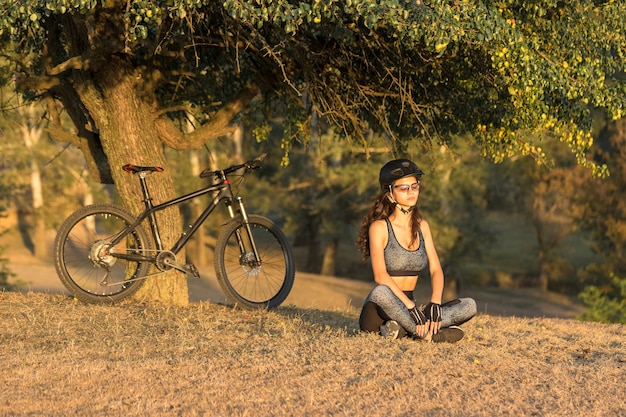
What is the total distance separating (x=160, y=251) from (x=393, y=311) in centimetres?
284

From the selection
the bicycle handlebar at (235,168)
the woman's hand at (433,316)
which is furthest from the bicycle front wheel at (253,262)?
the woman's hand at (433,316)

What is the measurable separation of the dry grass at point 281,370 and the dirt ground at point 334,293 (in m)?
15.8

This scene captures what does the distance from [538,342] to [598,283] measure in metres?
30.4

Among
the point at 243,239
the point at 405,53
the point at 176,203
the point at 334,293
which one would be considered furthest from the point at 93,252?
the point at 334,293

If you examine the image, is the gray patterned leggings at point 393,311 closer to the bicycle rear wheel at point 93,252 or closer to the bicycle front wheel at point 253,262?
the bicycle front wheel at point 253,262

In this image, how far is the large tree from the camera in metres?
6.93

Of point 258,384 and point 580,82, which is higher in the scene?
point 580,82

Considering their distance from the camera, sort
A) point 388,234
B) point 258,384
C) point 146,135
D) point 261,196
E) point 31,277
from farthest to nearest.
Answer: point 261,196 < point 31,277 < point 146,135 < point 388,234 < point 258,384

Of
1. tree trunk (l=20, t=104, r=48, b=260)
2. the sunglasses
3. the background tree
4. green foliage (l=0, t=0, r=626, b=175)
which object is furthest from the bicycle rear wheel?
tree trunk (l=20, t=104, r=48, b=260)

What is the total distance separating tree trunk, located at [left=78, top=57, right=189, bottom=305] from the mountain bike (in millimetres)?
282

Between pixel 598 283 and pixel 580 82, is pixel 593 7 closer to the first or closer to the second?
pixel 580 82

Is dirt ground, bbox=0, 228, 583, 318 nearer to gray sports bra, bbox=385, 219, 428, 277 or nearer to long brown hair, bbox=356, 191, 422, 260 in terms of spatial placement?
long brown hair, bbox=356, 191, 422, 260

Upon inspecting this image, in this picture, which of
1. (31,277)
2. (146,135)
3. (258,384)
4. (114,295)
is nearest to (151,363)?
(258,384)

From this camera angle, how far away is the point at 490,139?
9352mm
